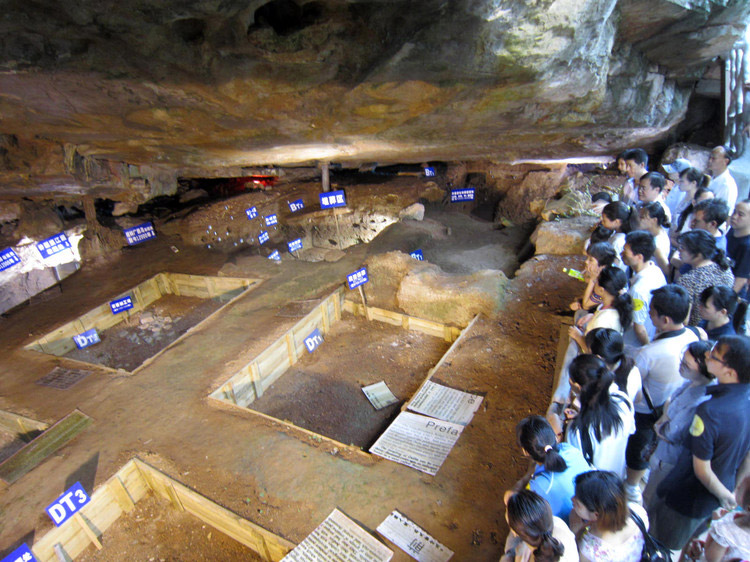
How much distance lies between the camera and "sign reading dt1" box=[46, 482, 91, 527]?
162 inches

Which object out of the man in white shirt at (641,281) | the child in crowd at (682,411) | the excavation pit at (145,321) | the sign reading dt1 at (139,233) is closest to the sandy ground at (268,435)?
the excavation pit at (145,321)

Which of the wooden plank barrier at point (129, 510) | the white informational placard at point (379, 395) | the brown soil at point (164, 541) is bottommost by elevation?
the brown soil at point (164, 541)

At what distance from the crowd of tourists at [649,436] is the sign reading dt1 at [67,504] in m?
4.35

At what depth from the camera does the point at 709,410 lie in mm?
2291

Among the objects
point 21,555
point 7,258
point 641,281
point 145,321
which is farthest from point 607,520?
point 7,258

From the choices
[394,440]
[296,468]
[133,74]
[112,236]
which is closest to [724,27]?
[394,440]

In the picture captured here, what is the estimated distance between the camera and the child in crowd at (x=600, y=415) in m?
2.54

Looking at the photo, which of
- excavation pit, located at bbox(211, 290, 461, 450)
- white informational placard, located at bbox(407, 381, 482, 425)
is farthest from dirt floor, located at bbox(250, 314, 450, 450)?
white informational placard, located at bbox(407, 381, 482, 425)

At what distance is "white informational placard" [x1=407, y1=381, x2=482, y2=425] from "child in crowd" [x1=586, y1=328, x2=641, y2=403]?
2.38 meters

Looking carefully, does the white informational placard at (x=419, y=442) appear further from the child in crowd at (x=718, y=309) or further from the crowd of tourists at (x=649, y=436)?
the child in crowd at (x=718, y=309)

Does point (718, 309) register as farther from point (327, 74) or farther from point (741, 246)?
point (327, 74)

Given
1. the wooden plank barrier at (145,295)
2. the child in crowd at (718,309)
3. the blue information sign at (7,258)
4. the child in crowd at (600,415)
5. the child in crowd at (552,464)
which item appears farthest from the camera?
the blue information sign at (7,258)

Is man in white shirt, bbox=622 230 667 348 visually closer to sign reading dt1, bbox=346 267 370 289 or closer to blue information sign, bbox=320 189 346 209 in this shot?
sign reading dt1, bbox=346 267 370 289

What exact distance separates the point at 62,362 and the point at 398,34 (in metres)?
7.51
